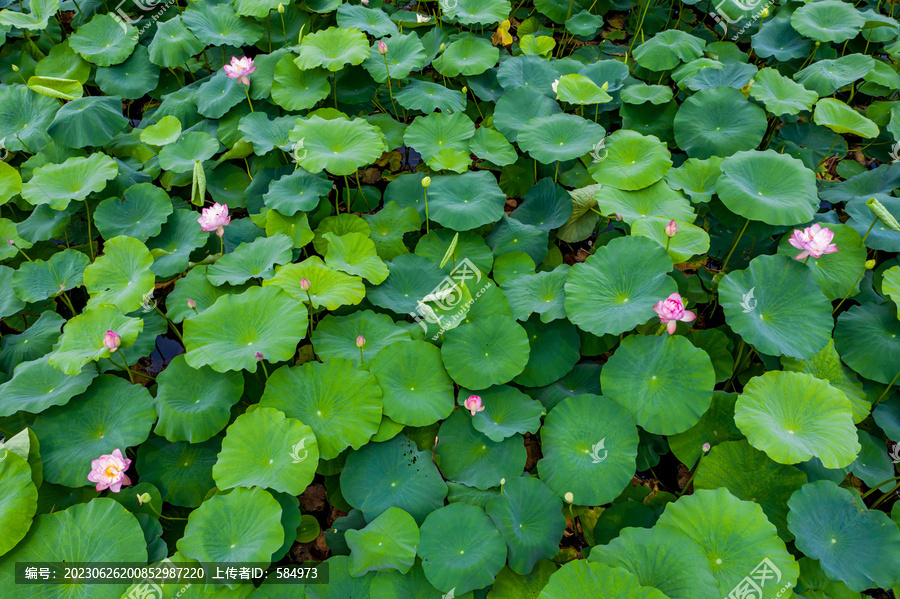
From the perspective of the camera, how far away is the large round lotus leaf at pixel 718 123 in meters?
2.69

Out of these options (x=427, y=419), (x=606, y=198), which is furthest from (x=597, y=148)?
(x=427, y=419)

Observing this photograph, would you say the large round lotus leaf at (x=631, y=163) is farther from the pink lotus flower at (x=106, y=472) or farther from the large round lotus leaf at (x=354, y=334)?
the pink lotus flower at (x=106, y=472)

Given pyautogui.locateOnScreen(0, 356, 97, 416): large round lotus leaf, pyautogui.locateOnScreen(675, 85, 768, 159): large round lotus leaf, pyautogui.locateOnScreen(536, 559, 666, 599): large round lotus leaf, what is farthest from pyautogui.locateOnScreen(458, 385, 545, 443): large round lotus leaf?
pyautogui.locateOnScreen(675, 85, 768, 159): large round lotus leaf

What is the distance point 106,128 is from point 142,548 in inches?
90.5

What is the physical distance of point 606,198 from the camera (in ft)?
7.93

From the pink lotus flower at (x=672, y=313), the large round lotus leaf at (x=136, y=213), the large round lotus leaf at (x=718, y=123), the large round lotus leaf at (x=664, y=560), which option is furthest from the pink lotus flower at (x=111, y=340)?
the large round lotus leaf at (x=718, y=123)

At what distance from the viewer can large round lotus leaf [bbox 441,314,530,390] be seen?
2002 mm

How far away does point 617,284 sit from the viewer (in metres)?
2.08

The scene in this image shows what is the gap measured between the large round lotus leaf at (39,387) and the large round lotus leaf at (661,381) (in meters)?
1.89

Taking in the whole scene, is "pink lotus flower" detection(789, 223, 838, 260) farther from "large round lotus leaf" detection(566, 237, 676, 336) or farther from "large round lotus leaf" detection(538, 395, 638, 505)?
"large round lotus leaf" detection(538, 395, 638, 505)

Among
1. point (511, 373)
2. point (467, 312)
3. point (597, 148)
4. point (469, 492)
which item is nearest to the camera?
point (469, 492)

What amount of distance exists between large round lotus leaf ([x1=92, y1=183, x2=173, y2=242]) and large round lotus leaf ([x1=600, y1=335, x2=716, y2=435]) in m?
2.15

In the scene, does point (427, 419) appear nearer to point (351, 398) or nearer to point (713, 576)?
point (351, 398)

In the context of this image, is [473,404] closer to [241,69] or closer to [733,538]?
[733,538]
